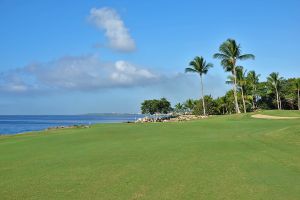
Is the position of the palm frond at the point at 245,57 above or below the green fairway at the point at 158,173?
above

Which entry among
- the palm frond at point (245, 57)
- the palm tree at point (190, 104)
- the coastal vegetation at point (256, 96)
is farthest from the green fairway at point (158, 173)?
the palm tree at point (190, 104)

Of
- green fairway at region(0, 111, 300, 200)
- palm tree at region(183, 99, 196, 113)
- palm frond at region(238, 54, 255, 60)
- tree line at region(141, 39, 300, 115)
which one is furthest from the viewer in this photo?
palm tree at region(183, 99, 196, 113)

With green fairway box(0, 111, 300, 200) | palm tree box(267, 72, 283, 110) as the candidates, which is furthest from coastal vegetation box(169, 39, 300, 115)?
green fairway box(0, 111, 300, 200)

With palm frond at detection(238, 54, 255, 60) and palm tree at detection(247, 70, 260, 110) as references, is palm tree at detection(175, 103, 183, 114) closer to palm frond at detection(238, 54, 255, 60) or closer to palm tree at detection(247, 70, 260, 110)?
palm tree at detection(247, 70, 260, 110)

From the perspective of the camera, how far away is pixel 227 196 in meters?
8.67

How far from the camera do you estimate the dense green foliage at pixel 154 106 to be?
398 ft

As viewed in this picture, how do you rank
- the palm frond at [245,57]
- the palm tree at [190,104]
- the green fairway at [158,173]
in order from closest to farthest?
the green fairway at [158,173] → the palm frond at [245,57] → the palm tree at [190,104]

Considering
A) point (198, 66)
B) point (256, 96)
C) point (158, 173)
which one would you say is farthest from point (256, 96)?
point (158, 173)

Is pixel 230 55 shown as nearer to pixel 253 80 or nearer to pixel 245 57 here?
pixel 245 57

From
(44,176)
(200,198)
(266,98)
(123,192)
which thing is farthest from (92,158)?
(266,98)

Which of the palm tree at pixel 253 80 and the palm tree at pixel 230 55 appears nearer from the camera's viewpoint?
the palm tree at pixel 230 55

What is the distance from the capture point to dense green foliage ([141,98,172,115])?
398 ft

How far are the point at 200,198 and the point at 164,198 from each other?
2.58ft

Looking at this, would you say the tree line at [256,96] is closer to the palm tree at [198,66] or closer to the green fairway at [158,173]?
the palm tree at [198,66]
